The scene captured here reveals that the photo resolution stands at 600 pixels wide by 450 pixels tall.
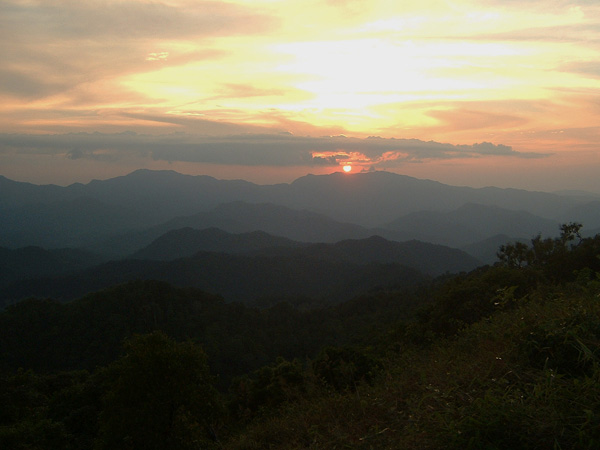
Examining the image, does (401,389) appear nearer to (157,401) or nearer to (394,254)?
(157,401)

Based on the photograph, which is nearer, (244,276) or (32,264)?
(244,276)

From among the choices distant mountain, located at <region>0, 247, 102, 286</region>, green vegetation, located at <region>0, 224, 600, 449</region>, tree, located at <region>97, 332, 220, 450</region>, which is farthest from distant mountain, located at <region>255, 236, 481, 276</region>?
tree, located at <region>97, 332, 220, 450</region>

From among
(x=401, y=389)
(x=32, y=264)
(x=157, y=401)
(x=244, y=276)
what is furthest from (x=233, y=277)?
(x=401, y=389)

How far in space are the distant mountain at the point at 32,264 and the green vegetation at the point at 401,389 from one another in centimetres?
15952

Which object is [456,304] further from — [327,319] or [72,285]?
[72,285]

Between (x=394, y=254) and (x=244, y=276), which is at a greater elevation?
(x=394, y=254)

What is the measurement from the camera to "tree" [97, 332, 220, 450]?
12812mm

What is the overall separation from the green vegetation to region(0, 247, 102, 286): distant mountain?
15952cm

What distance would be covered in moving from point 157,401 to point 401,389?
1062 centimetres

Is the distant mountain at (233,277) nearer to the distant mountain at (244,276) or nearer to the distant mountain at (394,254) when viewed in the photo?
the distant mountain at (244,276)

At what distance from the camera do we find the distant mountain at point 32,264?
159750 millimetres

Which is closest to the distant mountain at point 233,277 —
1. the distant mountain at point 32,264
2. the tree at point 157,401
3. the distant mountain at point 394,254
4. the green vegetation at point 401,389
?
the distant mountain at point 394,254

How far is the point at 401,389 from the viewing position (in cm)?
539

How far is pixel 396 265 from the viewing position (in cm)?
11125
